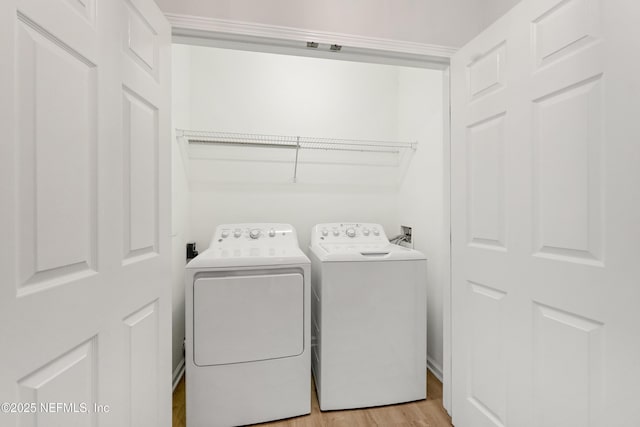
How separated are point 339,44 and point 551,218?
126cm

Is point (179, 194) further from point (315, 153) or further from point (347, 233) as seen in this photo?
point (347, 233)

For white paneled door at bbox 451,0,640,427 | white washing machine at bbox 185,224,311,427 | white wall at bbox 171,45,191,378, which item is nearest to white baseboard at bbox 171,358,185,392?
white wall at bbox 171,45,191,378

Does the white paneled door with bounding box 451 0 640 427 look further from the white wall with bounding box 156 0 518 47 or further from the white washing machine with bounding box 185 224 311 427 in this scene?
the white washing machine with bounding box 185 224 311 427

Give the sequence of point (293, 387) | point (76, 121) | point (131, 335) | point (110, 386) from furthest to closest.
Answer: point (293, 387) < point (131, 335) < point (110, 386) < point (76, 121)

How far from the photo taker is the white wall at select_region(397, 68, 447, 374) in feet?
6.37

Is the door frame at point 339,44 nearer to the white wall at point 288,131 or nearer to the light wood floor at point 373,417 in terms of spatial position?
the light wood floor at point 373,417

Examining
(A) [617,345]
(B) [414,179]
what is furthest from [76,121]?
(B) [414,179]

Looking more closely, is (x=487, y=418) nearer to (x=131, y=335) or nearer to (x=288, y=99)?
(x=131, y=335)

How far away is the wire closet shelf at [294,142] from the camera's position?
2131 millimetres

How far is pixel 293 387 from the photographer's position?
4.99 feet

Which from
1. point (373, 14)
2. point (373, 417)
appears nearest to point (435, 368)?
point (373, 417)

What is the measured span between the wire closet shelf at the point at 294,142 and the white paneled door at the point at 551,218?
1081mm

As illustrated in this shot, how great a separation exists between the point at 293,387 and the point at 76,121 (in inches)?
62.6

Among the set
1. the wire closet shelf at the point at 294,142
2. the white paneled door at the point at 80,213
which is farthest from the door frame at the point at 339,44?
the wire closet shelf at the point at 294,142
